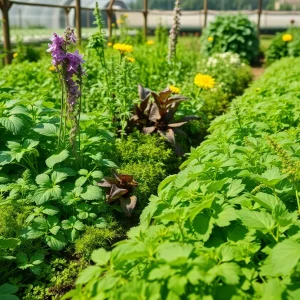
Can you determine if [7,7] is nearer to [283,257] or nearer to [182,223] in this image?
[182,223]

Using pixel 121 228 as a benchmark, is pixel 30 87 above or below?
above

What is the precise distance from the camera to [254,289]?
1.70 metres

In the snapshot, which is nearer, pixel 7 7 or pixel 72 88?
pixel 72 88

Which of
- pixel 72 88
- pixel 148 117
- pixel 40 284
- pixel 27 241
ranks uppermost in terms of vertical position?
pixel 72 88

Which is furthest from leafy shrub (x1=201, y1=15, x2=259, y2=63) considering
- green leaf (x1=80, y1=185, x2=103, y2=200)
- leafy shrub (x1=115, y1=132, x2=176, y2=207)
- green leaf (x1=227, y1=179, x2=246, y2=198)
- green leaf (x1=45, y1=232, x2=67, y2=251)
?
green leaf (x1=227, y1=179, x2=246, y2=198)

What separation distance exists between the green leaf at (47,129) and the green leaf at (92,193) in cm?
56

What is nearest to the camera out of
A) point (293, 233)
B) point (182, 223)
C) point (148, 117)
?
point (293, 233)

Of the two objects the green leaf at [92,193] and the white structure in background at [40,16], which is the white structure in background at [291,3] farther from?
the green leaf at [92,193]

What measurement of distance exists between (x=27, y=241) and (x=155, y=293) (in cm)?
140

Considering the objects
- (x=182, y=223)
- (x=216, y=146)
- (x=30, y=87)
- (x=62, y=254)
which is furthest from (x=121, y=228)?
(x=30, y=87)

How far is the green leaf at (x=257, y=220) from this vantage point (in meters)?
1.87

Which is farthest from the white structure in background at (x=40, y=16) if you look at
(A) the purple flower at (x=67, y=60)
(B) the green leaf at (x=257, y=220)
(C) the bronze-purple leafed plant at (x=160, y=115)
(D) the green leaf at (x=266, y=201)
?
(B) the green leaf at (x=257, y=220)

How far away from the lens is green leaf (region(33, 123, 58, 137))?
10.7 feet

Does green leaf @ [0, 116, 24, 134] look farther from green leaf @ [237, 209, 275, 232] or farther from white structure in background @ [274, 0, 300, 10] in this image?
white structure in background @ [274, 0, 300, 10]
